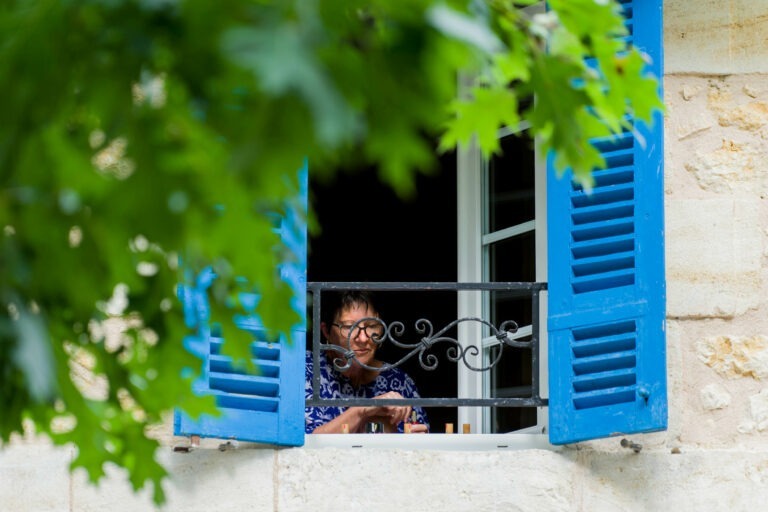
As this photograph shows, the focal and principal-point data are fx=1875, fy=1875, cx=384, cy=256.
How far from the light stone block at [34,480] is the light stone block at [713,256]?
1.87 metres

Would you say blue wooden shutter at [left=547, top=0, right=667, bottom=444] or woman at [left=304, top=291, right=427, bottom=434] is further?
woman at [left=304, top=291, right=427, bottom=434]

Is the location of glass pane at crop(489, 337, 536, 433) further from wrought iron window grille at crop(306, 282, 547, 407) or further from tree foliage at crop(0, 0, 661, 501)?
tree foliage at crop(0, 0, 661, 501)

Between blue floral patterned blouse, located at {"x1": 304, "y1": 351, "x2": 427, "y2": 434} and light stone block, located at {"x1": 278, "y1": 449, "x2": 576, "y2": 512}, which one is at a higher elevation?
blue floral patterned blouse, located at {"x1": 304, "y1": 351, "x2": 427, "y2": 434}

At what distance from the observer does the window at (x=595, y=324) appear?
533cm

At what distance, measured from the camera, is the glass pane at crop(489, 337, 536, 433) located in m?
6.11

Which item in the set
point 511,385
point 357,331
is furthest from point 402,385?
point 511,385

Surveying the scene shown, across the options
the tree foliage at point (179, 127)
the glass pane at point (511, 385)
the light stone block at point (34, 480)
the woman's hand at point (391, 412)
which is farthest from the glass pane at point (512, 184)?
the tree foliage at point (179, 127)

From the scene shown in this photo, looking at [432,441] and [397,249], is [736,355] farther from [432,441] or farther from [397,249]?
[397,249]

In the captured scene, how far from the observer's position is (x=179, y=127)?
2.78 metres

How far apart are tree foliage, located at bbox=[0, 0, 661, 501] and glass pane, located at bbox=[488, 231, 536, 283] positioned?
2965 millimetres

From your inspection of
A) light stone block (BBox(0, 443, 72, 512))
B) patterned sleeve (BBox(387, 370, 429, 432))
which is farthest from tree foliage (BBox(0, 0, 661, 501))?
patterned sleeve (BBox(387, 370, 429, 432))

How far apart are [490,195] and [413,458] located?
3.86 feet

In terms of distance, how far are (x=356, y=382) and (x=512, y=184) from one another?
85 centimetres

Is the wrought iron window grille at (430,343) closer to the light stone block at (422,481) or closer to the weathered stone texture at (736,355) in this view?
the light stone block at (422,481)
